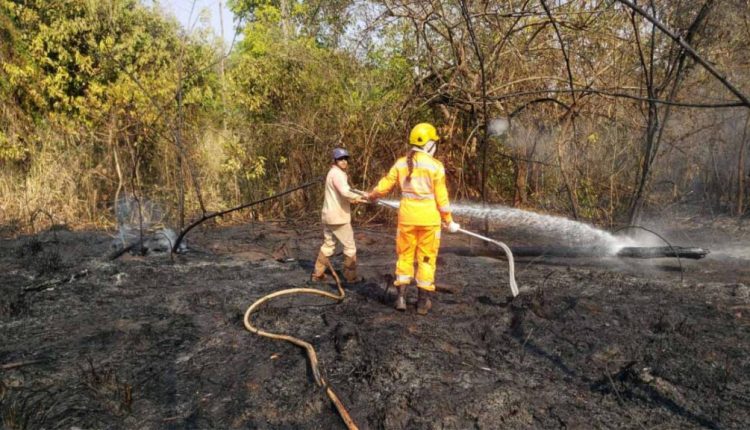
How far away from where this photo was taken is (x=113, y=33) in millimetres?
10922

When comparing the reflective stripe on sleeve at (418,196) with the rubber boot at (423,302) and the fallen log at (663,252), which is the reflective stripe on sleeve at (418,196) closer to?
the rubber boot at (423,302)

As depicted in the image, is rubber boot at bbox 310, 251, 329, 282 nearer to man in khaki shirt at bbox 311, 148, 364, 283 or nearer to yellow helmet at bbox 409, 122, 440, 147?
man in khaki shirt at bbox 311, 148, 364, 283

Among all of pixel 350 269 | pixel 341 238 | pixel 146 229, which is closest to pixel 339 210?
pixel 341 238

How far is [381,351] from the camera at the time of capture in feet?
12.2

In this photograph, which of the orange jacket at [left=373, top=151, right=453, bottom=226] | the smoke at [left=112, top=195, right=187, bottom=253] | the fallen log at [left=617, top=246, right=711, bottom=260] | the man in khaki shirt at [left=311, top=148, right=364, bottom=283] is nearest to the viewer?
the orange jacket at [left=373, top=151, right=453, bottom=226]

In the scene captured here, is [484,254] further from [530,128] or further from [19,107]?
[19,107]

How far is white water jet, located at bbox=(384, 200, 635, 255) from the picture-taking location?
7.19 metres

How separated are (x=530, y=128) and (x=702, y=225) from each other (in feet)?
12.3

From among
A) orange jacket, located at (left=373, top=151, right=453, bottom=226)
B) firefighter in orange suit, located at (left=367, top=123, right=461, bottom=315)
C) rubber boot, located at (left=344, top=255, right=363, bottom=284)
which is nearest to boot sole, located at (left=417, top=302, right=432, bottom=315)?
firefighter in orange suit, located at (left=367, top=123, right=461, bottom=315)

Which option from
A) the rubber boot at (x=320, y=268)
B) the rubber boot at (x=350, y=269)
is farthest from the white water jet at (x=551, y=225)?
the rubber boot at (x=320, y=268)

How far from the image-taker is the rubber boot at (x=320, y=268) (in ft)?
18.8

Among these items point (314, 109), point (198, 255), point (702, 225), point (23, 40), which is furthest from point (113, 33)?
point (702, 225)

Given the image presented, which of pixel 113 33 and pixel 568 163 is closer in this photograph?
pixel 568 163

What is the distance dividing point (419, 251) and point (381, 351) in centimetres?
119
